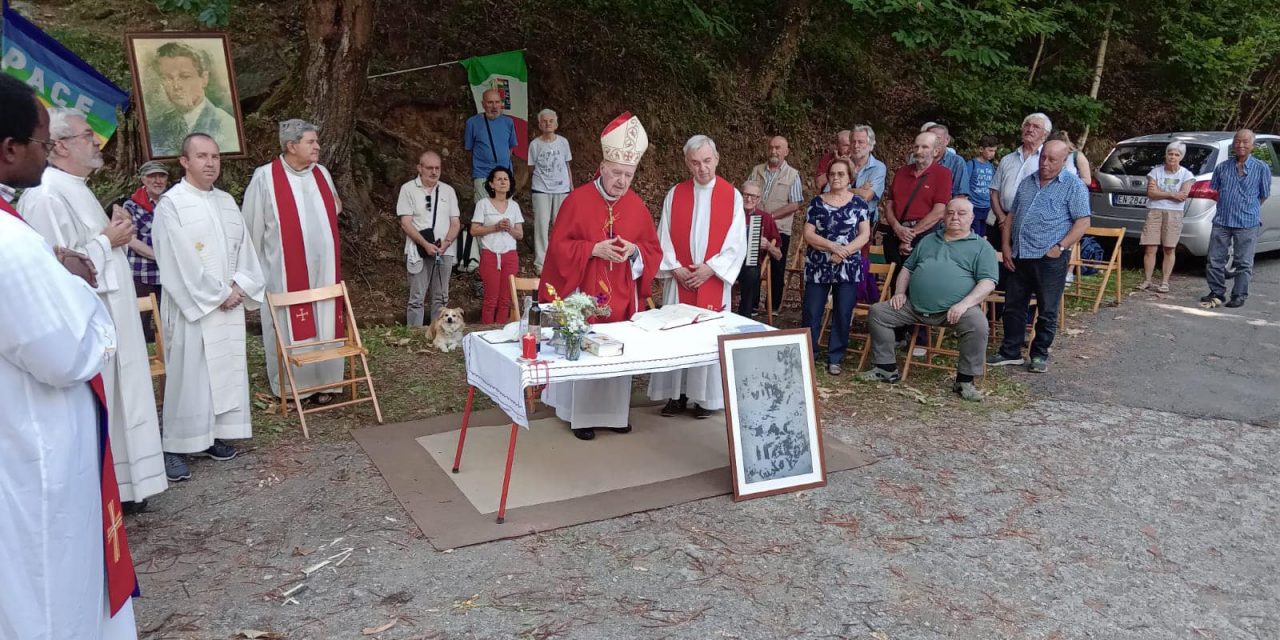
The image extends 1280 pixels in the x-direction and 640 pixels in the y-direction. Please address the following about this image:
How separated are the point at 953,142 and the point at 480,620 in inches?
547

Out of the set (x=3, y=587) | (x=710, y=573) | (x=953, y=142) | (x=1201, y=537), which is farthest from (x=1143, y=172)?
(x=3, y=587)

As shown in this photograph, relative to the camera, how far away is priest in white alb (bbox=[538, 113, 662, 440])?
5.50 metres

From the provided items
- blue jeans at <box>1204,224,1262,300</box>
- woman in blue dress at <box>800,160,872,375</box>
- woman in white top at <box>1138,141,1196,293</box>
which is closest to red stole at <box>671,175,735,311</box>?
woman in blue dress at <box>800,160,872,375</box>

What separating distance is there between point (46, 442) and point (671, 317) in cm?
336

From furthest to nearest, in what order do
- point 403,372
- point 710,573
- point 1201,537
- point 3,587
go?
point 403,372, point 1201,537, point 710,573, point 3,587

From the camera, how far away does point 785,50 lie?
1371 cm

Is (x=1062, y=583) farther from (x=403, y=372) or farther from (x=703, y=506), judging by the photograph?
(x=403, y=372)

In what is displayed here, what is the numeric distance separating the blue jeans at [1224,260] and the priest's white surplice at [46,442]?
10548 millimetres

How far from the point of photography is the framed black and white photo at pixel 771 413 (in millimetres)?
4789

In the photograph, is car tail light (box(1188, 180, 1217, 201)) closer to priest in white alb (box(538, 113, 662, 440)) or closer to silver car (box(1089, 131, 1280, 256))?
silver car (box(1089, 131, 1280, 256))

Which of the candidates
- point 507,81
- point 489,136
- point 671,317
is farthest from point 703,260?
point 507,81

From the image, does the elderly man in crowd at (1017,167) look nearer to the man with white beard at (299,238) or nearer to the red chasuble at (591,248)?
the red chasuble at (591,248)

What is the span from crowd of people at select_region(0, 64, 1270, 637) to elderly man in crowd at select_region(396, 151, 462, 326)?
2 centimetres

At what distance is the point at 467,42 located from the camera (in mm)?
12258
